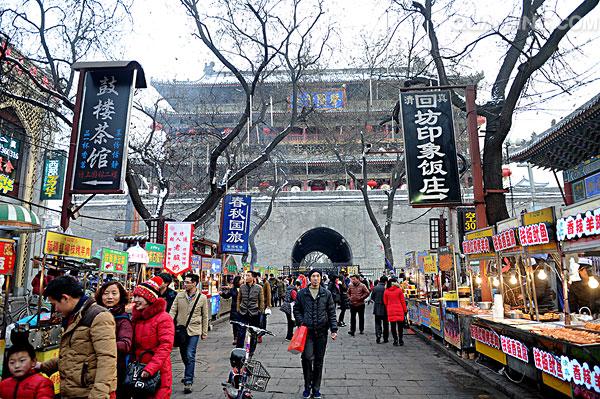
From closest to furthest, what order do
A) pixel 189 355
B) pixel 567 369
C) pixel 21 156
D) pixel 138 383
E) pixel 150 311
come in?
pixel 138 383, pixel 150 311, pixel 567 369, pixel 189 355, pixel 21 156

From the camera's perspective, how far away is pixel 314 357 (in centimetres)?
555

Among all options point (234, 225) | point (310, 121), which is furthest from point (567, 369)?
point (310, 121)

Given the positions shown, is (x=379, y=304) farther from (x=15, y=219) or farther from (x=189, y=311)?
(x=15, y=219)

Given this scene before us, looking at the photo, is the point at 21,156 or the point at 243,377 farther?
the point at 21,156

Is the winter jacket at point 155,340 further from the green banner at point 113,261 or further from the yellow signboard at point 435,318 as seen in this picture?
the yellow signboard at point 435,318

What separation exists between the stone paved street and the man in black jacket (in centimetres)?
33

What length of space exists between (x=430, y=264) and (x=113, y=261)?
793 centimetres

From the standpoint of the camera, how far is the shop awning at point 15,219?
34.3 feet

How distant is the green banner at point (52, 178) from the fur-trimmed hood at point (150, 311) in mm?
13655

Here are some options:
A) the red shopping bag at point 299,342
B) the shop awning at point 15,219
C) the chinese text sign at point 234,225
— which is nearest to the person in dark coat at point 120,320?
the red shopping bag at point 299,342

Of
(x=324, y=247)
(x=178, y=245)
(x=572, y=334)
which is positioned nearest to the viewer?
(x=572, y=334)

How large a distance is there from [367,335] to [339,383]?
5.50m

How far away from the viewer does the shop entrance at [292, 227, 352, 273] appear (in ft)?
96.7

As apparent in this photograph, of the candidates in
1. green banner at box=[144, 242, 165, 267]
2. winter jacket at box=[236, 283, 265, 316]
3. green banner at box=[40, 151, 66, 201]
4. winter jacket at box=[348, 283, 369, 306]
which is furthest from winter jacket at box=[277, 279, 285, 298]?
winter jacket at box=[236, 283, 265, 316]
